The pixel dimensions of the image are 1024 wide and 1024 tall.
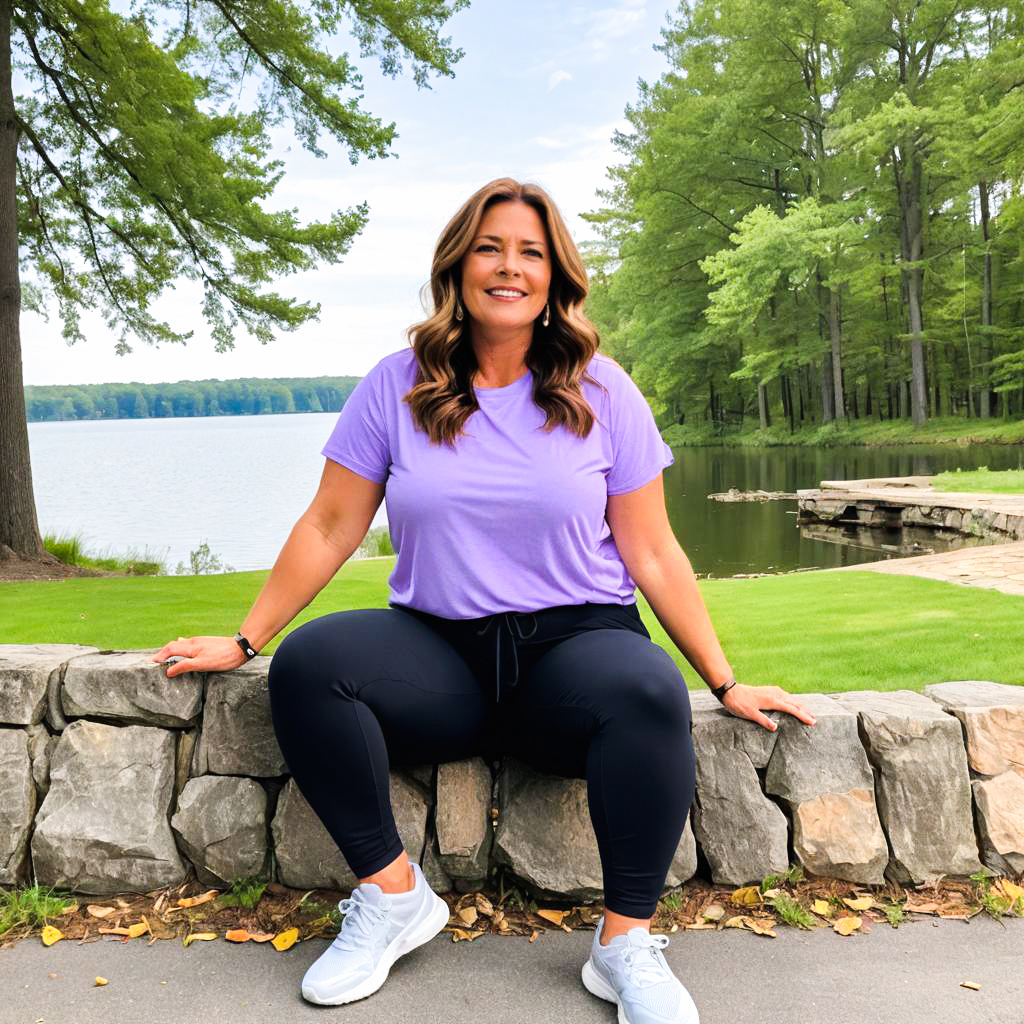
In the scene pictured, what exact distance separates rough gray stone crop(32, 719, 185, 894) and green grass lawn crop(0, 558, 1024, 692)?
1159 millimetres

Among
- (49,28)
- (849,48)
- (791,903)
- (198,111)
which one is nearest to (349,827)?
(791,903)

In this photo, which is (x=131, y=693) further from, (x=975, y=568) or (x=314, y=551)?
(x=975, y=568)

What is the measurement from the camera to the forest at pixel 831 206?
77.9 ft

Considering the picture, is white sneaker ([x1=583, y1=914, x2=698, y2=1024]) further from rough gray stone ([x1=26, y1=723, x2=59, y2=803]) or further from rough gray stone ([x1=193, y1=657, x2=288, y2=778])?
rough gray stone ([x1=26, y1=723, x2=59, y2=803])

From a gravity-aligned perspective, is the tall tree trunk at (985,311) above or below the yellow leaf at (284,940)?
above

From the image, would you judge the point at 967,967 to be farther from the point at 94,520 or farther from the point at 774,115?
the point at 774,115

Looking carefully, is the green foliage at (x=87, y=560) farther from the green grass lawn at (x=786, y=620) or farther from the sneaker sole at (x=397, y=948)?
the sneaker sole at (x=397, y=948)

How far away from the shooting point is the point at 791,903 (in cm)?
211

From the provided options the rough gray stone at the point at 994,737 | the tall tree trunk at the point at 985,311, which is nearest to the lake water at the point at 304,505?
the tall tree trunk at the point at 985,311

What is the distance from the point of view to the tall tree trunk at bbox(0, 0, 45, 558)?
8.51 metres

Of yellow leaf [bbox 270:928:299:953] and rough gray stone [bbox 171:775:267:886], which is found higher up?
rough gray stone [bbox 171:775:267:886]

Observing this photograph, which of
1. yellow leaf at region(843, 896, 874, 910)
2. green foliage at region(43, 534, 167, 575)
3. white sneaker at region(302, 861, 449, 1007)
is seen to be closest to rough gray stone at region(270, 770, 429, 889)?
white sneaker at region(302, 861, 449, 1007)

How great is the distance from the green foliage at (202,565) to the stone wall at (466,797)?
7769 millimetres

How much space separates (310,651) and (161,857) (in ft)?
2.63
